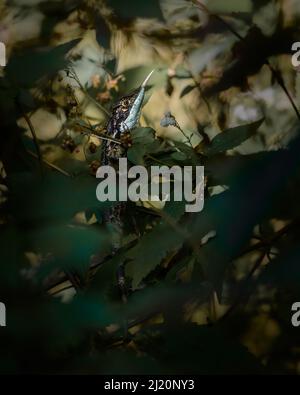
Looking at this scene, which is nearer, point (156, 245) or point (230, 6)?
point (156, 245)

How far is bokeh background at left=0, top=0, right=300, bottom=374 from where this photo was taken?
1.92 feet

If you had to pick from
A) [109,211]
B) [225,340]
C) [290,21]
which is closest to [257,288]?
[225,340]

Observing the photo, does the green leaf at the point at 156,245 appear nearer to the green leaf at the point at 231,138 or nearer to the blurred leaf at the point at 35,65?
the green leaf at the point at 231,138

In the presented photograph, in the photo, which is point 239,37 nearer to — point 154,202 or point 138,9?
point 138,9

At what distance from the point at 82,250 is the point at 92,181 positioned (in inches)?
3.1

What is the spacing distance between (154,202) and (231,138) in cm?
14

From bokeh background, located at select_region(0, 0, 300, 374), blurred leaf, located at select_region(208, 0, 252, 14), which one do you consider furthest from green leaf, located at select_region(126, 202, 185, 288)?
blurred leaf, located at select_region(208, 0, 252, 14)

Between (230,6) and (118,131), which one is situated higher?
(230,6)

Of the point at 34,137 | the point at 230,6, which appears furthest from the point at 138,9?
the point at 34,137

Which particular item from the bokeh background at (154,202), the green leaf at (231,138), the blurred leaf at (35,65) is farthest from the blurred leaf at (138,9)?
the green leaf at (231,138)

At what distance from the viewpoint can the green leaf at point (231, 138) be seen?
583 mm

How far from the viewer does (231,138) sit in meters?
0.59

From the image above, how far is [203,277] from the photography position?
0.59m

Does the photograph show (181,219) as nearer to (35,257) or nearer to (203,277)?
(203,277)
